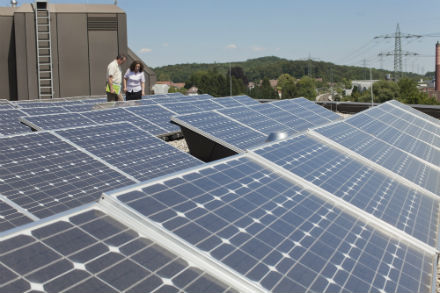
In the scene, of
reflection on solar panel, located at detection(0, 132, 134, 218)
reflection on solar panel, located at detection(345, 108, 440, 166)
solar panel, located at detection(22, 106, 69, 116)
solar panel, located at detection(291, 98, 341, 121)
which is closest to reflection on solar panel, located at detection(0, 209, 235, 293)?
reflection on solar panel, located at detection(0, 132, 134, 218)

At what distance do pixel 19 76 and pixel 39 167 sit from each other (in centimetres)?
2564

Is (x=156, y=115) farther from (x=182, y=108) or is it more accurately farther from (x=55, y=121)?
(x=55, y=121)

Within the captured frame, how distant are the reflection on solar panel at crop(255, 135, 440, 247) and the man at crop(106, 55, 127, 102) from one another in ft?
27.5

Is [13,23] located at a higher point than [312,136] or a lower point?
higher

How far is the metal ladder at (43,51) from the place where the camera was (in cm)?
2991

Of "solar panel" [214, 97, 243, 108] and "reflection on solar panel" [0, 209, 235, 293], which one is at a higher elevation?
"solar panel" [214, 97, 243, 108]

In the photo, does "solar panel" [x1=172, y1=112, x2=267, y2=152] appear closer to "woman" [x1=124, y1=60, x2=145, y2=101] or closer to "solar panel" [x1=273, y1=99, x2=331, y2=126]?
"solar panel" [x1=273, y1=99, x2=331, y2=126]

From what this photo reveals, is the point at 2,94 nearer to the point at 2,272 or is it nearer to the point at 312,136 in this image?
the point at 312,136

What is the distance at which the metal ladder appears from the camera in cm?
2991

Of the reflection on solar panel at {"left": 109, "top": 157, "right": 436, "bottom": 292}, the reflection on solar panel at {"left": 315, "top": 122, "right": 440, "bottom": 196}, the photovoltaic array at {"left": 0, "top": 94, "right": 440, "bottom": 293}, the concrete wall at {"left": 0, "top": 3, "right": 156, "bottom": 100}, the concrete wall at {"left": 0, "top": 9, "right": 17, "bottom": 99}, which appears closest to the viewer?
the photovoltaic array at {"left": 0, "top": 94, "right": 440, "bottom": 293}

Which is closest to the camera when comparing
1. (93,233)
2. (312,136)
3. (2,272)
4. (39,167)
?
(2,272)

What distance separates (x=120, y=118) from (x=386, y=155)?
23.9 feet

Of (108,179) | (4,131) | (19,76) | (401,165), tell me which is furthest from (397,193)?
(19,76)

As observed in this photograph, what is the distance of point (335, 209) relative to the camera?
16.9ft
